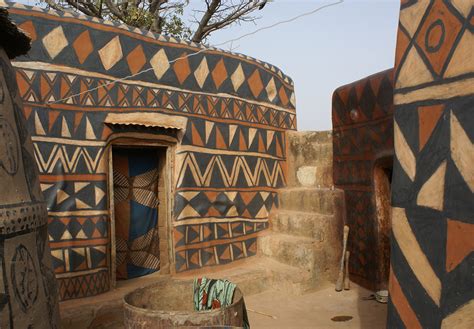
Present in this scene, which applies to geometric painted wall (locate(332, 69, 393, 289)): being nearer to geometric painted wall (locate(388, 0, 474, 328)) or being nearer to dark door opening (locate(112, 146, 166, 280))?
dark door opening (locate(112, 146, 166, 280))

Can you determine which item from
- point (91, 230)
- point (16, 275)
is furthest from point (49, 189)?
point (16, 275)

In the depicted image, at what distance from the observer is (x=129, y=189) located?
6.10 meters

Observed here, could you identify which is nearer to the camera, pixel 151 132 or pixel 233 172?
pixel 151 132

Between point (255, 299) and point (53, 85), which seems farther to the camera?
point (255, 299)

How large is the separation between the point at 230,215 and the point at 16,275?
512cm

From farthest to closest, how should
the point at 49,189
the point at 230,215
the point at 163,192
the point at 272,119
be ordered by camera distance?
1. the point at 272,119
2. the point at 230,215
3. the point at 163,192
4. the point at 49,189

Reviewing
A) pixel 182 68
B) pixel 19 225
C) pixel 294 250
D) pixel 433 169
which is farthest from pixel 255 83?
pixel 19 225

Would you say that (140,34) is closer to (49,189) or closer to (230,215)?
(49,189)

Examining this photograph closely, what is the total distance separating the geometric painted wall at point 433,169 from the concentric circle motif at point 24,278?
180cm

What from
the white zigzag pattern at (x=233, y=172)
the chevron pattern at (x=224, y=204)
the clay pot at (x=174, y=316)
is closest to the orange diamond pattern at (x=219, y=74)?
the white zigzag pattern at (x=233, y=172)

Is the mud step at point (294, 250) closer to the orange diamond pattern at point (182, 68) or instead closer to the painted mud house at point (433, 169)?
the orange diamond pattern at point (182, 68)

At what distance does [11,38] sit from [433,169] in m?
2.27

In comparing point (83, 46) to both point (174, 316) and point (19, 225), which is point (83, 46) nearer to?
point (174, 316)

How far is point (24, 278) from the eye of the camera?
73.5 inches
